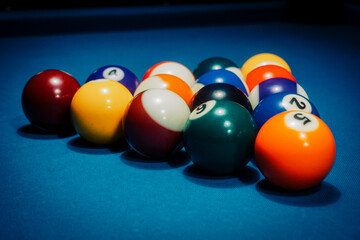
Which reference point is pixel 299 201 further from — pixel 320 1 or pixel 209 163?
pixel 320 1

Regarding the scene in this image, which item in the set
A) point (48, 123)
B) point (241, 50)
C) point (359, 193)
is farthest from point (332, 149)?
point (241, 50)

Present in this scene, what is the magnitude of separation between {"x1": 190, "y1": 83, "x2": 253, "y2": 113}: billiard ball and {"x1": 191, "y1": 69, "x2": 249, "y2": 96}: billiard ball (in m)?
0.38

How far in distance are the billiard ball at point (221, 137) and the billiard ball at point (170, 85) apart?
0.67 m

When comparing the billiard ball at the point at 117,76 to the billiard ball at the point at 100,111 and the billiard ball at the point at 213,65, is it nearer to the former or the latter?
the billiard ball at the point at 100,111

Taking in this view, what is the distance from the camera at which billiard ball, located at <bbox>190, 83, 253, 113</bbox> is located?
3096 millimetres

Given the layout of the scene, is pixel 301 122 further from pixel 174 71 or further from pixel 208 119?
pixel 174 71

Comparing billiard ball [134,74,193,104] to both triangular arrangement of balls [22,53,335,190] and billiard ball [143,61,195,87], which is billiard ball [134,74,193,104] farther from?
billiard ball [143,61,195,87]

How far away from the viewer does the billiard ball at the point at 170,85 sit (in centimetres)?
343

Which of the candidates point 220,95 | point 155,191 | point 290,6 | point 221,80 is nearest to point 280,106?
point 220,95

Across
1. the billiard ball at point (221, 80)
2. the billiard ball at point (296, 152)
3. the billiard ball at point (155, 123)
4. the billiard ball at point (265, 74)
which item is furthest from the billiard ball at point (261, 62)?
the billiard ball at point (296, 152)

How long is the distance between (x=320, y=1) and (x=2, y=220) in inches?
315

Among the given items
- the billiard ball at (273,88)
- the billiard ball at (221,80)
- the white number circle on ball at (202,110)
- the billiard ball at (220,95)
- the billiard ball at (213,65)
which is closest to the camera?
the white number circle on ball at (202,110)

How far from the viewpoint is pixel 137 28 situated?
8906 millimetres

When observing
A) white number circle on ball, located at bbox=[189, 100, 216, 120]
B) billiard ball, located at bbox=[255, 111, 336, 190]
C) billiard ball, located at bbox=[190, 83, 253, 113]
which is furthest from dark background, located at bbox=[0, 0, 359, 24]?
billiard ball, located at bbox=[255, 111, 336, 190]
